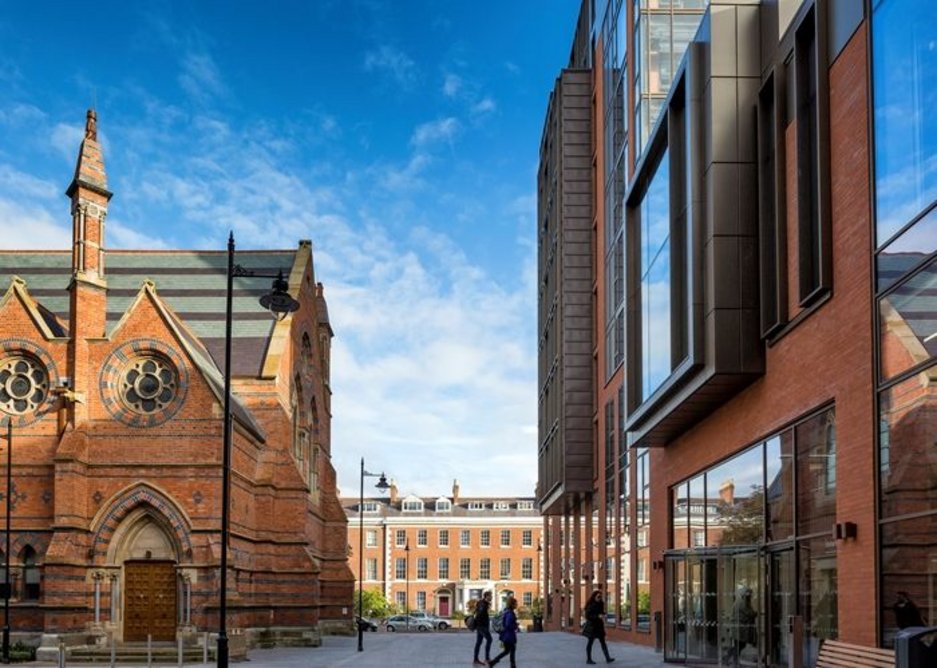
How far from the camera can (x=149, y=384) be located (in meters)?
38.8

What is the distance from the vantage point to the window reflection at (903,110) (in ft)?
49.0

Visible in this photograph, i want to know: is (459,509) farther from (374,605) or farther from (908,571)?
(908,571)

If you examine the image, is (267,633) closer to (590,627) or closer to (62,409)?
(62,409)

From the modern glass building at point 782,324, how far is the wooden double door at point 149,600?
45.8ft

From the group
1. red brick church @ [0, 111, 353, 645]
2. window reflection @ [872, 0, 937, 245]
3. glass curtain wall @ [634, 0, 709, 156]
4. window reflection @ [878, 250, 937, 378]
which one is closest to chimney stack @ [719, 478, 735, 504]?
A: window reflection @ [878, 250, 937, 378]

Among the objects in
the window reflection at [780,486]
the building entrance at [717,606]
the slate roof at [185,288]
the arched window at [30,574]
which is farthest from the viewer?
the slate roof at [185,288]

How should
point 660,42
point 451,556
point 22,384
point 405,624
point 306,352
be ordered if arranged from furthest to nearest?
point 451,556 < point 405,624 < point 306,352 < point 22,384 < point 660,42

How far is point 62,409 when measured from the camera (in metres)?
38.5

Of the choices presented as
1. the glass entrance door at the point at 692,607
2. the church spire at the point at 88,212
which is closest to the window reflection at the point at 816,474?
the glass entrance door at the point at 692,607

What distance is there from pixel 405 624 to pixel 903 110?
6881cm

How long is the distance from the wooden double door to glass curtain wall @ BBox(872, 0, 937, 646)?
26309mm

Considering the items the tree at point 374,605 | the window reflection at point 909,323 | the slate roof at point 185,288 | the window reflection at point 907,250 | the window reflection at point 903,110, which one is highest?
the slate roof at point 185,288

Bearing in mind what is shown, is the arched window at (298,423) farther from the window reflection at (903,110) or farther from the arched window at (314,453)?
the window reflection at (903,110)

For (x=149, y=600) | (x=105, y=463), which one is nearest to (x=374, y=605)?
(x=149, y=600)
